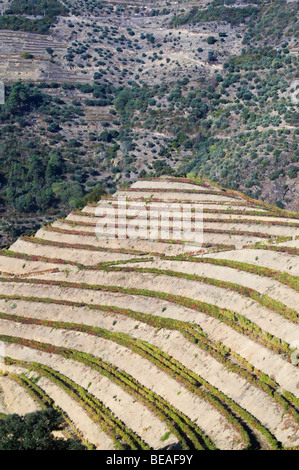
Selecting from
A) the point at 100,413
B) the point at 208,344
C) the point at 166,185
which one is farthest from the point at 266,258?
the point at 166,185

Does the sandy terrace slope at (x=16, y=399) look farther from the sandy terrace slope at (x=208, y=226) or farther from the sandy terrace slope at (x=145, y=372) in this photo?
the sandy terrace slope at (x=208, y=226)

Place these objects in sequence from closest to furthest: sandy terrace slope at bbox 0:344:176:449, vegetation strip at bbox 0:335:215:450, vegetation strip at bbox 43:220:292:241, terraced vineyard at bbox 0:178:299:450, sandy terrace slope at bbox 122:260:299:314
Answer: vegetation strip at bbox 0:335:215:450 < terraced vineyard at bbox 0:178:299:450 < sandy terrace slope at bbox 0:344:176:449 < sandy terrace slope at bbox 122:260:299:314 < vegetation strip at bbox 43:220:292:241

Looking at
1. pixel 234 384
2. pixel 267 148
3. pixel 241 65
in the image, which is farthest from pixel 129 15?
pixel 234 384

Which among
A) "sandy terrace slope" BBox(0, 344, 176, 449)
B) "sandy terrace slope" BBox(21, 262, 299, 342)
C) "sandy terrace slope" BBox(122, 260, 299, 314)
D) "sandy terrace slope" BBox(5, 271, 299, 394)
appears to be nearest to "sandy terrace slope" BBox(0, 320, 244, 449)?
"sandy terrace slope" BBox(0, 344, 176, 449)

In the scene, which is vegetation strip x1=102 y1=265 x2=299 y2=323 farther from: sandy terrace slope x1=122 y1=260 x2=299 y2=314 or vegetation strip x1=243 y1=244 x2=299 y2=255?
vegetation strip x1=243 y1=244 x2=299 y2=255

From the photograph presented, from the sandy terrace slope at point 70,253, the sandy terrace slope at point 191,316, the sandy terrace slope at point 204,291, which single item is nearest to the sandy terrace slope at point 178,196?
the sandy terrace slope at point 70,253
